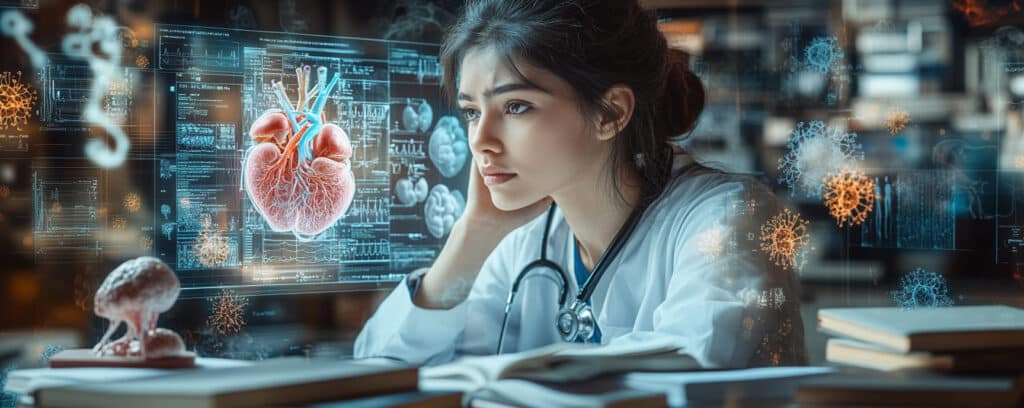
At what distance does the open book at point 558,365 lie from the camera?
1025mm

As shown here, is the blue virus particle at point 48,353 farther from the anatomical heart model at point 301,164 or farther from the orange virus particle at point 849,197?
the orange virus particle at point 849,197

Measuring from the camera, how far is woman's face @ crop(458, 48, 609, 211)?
1.41 m

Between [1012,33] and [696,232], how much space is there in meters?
0.49

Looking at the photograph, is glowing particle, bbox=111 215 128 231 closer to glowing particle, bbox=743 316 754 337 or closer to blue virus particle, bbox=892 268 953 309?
glowing particle, bbox=743 316 754 337

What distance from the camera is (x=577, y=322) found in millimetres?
1435

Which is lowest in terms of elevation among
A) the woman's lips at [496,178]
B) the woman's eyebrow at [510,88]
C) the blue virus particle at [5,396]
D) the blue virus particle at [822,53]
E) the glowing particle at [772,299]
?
the blue virus particle at [5,396]

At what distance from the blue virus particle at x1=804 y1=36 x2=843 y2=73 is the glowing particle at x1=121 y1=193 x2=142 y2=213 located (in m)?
0.90

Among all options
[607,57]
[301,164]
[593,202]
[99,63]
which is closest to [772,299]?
[593,202]

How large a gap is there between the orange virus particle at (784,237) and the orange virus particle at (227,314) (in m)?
0.72

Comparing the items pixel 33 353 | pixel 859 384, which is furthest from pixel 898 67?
pixel 33 353

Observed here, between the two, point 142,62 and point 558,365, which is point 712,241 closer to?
point 558,365

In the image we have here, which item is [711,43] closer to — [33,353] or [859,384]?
[859,384]

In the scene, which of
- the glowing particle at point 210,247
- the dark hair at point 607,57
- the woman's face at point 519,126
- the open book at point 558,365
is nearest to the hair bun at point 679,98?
the dark hair at point 607,57

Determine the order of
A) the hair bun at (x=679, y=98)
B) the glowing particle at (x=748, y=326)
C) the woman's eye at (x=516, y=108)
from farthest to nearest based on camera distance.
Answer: the hair bun at (x=679, y=98)
the woman's eye at (x=516, y=108)
the glowing particle at (x=748, y=326)
